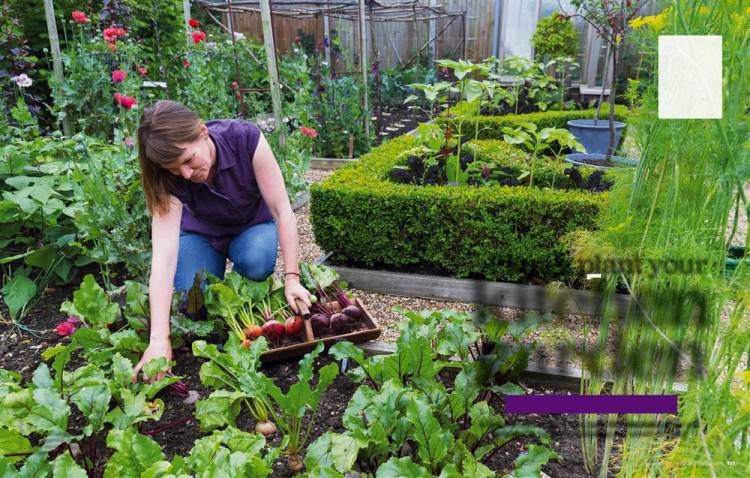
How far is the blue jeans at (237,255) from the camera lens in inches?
96.7

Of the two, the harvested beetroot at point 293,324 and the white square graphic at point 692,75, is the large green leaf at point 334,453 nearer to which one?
the harvested beetroot at point 293,324

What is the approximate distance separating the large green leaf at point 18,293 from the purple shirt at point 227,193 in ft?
2.61

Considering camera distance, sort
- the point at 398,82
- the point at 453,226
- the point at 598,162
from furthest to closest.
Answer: the point at 398,82, the point at 598,162, the point at 453,226

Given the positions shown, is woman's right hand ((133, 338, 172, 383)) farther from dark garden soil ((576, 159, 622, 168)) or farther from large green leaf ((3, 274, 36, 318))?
dark garden soil ((576, 159, 622, 168))

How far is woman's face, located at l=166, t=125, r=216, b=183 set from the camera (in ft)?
6.24

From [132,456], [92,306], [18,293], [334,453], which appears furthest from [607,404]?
[18,293]

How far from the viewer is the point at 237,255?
2.52m

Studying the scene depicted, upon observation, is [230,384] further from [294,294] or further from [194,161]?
[194,161]

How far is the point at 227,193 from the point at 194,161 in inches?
17.5

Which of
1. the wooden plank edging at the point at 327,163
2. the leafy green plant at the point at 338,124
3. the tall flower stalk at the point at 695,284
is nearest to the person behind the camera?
the tall flower stalk at the point at 695,284

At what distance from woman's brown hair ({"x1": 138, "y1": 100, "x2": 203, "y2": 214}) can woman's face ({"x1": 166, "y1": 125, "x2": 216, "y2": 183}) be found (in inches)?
0.7

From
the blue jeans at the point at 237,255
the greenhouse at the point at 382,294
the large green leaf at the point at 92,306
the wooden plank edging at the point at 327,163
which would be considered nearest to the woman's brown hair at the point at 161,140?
the greenhouse at the point at 382,294

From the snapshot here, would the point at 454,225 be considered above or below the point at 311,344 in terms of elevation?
above

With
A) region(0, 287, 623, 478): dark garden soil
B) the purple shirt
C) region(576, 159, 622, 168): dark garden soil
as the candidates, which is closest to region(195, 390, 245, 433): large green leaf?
region(0, 287, 623, 478): dark garden soil
